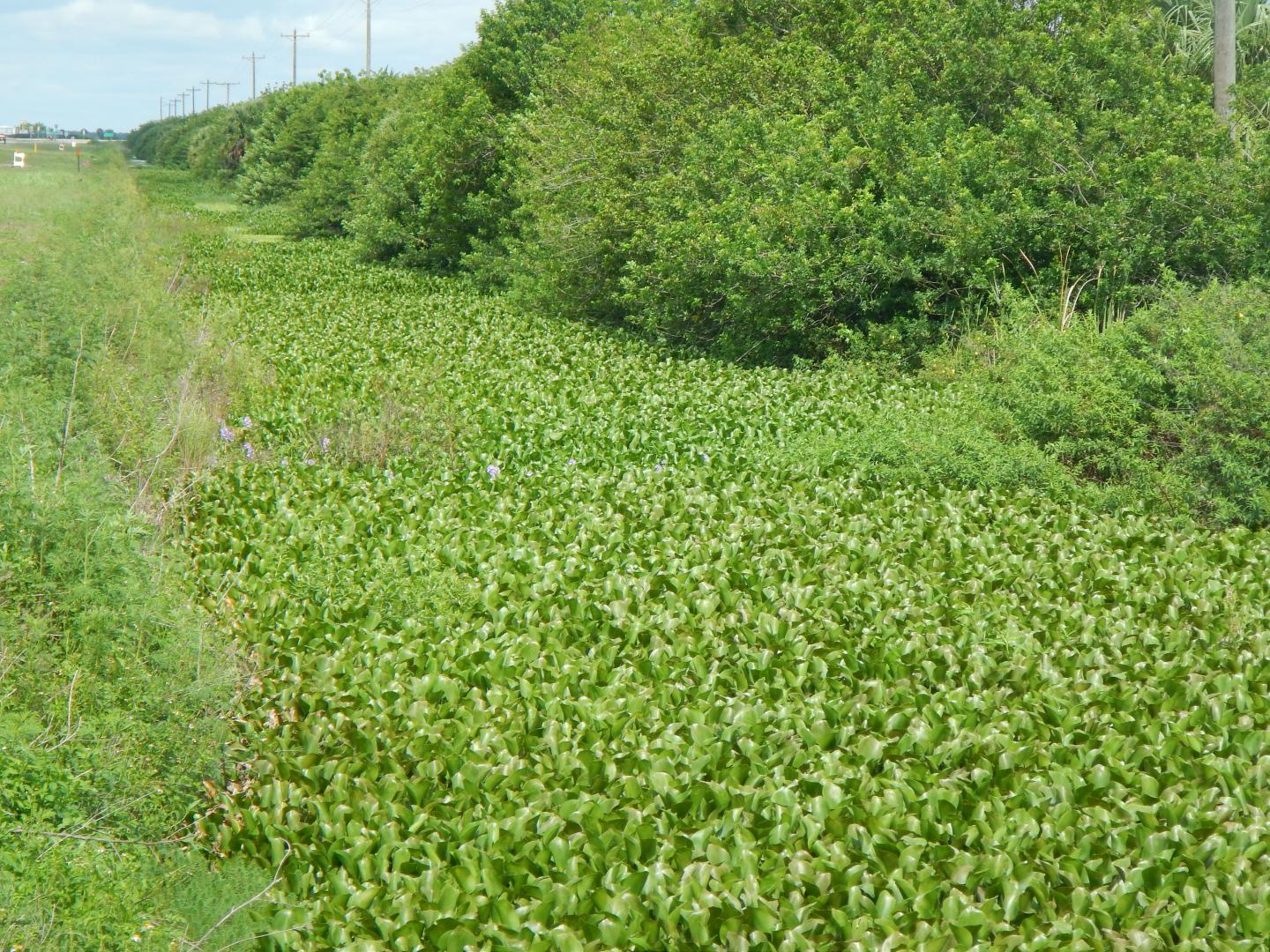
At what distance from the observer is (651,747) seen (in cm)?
448

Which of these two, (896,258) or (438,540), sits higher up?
(896,258)

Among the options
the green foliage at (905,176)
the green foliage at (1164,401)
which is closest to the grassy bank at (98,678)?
the green foliage at (1164,401)

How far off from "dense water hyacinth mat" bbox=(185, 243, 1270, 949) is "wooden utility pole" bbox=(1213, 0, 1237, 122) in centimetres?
739

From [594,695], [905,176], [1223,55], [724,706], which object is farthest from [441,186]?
[724,706]

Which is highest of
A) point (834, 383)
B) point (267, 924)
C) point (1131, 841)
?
point (834, 383)

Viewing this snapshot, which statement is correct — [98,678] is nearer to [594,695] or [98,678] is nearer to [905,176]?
[594,695]

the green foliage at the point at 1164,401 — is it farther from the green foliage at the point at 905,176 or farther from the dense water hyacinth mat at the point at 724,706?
the green foliage at the point at 905,176

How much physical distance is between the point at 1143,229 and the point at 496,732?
350 inches

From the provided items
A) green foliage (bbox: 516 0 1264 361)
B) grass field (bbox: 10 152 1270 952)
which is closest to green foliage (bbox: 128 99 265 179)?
green foliage (bbox: 516 0 1264 361)

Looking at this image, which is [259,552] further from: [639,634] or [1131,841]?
[1131,841]

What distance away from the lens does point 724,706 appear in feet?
15.7

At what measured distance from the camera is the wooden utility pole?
40.6 ft

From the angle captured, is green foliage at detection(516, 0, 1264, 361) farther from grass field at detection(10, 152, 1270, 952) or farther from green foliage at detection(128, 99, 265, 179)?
green foliage at detection(128, 99, 265, 179)

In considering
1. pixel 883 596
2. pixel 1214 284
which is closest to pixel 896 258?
pixel 1214 284
